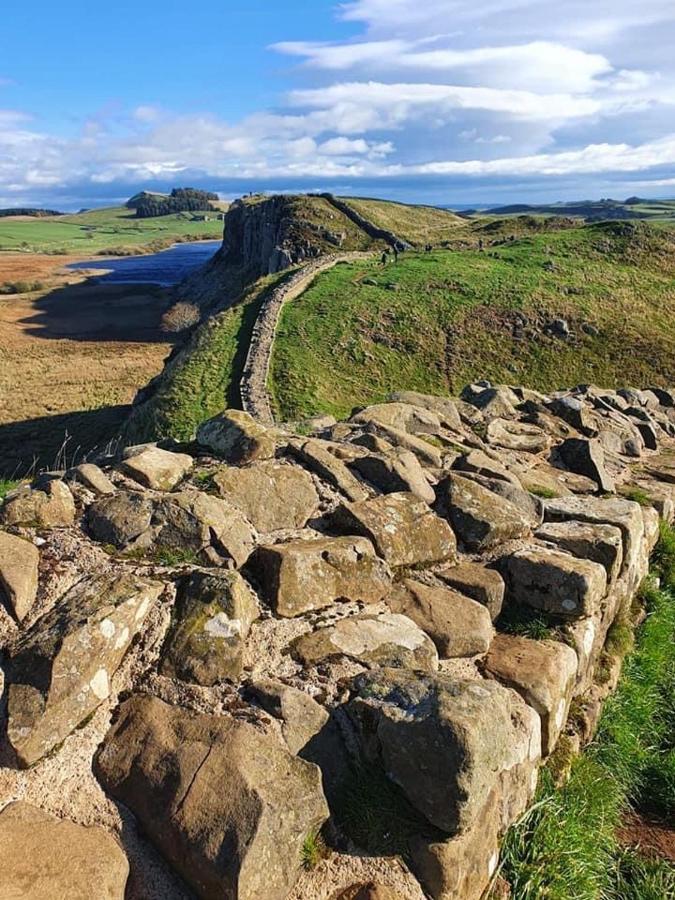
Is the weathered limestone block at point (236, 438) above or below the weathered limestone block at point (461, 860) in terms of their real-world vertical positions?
above

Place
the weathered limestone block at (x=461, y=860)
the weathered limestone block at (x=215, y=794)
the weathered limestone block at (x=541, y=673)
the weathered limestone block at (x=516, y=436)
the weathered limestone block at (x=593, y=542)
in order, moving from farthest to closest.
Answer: the weathered limestone block at (x=516, y=436) < the weathered limestone block at (x=593, y=542) < the weathered limestone block at (x=541, y=673) < the weathered limestone block at (x=461, y=860) < the weathered limestone block at (x=215, y=794)

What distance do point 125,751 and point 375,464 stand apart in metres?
4.21

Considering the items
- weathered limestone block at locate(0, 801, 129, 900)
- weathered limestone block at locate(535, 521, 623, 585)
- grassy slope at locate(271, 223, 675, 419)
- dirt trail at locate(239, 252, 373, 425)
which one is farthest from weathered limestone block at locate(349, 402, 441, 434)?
grassy slope at locate(271, 223, 675, 419)

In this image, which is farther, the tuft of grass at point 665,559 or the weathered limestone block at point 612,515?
the tuft of grass at point 665,559

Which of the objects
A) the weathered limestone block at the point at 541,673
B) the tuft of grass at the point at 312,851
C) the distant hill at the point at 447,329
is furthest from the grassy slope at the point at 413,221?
the tuft of grass at the point at 312,851

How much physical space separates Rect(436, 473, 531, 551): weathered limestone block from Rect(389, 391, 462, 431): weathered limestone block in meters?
3.55

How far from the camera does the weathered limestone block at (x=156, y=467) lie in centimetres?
640

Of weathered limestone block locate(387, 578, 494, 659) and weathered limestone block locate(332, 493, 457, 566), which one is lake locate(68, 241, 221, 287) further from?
weathered limestone block locate(387, 578, 494, 659)

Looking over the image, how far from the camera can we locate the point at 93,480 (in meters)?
5.99

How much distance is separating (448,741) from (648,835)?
2808 millimetres

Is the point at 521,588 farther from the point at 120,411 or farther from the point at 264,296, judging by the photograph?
the point at 264,296

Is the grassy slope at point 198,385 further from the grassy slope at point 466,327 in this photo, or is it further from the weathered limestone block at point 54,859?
the weathered limestone block at point 54,859

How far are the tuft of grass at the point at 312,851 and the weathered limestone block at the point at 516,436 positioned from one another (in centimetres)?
821

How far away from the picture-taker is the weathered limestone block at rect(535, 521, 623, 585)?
257 inches
